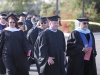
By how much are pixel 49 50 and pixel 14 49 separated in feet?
3.07

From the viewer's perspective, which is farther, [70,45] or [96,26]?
[96,26]

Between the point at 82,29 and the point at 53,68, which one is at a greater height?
the point at 82,29

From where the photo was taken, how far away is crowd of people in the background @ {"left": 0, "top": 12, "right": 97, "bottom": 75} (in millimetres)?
8234

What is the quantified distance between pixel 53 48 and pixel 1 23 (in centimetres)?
407

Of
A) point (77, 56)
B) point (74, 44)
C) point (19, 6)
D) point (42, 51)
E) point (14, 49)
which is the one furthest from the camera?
point (19, 6)

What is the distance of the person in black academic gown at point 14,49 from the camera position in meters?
8.62

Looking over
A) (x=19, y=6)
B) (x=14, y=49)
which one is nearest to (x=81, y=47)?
(x=14, y=49)

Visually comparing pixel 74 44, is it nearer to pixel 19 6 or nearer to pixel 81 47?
pixel 81 47

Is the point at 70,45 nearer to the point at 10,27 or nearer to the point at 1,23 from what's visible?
the point at 10,27

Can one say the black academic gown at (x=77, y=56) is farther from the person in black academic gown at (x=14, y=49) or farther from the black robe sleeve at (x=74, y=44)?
the person in black academic gown at (x=14, y=49)

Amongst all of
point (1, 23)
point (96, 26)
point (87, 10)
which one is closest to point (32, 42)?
point (1, 23)

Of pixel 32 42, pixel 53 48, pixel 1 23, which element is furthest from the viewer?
Result: pixel 1 23

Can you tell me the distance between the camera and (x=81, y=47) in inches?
355

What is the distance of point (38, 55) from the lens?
8469 mm
